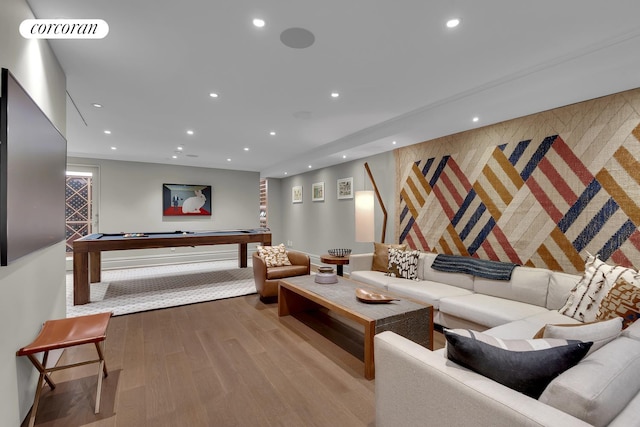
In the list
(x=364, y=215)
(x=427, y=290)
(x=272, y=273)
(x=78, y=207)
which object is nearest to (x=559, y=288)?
(x=427, y=290)

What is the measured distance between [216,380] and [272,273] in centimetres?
192

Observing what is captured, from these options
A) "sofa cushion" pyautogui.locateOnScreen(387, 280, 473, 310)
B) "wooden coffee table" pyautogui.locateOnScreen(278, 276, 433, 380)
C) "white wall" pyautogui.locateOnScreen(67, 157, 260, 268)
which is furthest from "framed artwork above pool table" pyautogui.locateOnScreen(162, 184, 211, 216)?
"sofa cushion" pyautogui.locateOnScreen(387, 280, 473, 310)

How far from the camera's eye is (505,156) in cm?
345

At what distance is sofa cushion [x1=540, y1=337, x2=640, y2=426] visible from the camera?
0.92m

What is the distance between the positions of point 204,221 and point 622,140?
25.0 ft

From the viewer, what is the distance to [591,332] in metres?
1.25

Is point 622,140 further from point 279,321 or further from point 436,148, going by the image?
point 279,321

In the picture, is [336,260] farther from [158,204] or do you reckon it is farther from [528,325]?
[158,204]

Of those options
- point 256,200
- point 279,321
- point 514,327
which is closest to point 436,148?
point 514,327

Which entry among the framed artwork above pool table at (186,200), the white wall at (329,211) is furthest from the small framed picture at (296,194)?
the framed artwork above pool table at (186,200)

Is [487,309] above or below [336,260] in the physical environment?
below

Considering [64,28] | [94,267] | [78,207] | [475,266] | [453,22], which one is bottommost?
[94,267]

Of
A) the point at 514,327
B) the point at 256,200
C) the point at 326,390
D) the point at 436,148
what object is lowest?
the point at 326,390

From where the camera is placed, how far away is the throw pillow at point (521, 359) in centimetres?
107
